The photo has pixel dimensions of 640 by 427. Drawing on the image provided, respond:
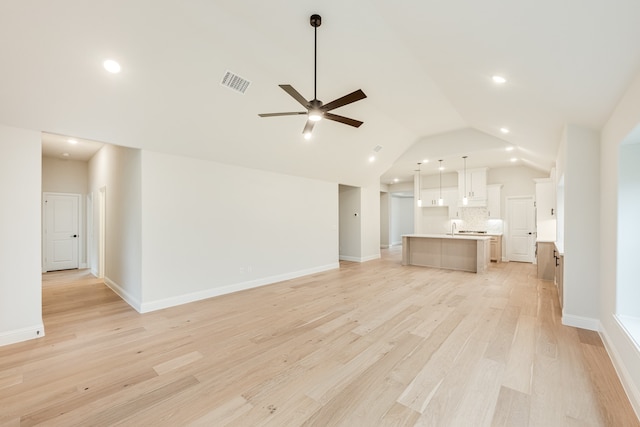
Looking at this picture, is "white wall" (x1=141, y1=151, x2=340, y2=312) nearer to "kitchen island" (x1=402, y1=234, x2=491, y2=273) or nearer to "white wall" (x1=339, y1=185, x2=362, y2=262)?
"white wall" (x1=339, y1=185, x2=362, y2=262)

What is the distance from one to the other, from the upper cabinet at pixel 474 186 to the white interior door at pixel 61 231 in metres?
11.7

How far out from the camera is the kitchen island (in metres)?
6.59

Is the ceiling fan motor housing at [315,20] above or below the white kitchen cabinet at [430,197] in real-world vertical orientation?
above

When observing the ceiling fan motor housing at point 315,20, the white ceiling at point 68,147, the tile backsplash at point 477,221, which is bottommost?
the tile backsplash at point 477,221

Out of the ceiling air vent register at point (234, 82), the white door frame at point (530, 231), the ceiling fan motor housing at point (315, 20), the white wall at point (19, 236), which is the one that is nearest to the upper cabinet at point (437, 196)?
the white door frame at point (530, 231)

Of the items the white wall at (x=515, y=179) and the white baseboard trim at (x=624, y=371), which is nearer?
the white baseboard trim at (x=624, y=371)

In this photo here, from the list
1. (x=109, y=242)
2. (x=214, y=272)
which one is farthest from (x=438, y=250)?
(x=109, y=242)

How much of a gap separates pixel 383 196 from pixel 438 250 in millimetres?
5459

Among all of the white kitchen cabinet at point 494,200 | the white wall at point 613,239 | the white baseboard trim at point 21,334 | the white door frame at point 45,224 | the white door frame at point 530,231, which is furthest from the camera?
the white kitchen cabinet at point 494,200

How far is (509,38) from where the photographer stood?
6.72 feet

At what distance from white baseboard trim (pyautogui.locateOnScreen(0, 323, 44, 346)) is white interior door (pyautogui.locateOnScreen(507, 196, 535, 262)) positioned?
10.6 meters

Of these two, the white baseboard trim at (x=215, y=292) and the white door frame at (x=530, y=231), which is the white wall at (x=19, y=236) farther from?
the white door frame at (x=530, y=231)

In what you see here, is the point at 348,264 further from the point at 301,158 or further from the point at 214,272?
the point at 214,272

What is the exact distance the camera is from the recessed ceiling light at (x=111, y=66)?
2797 mm
